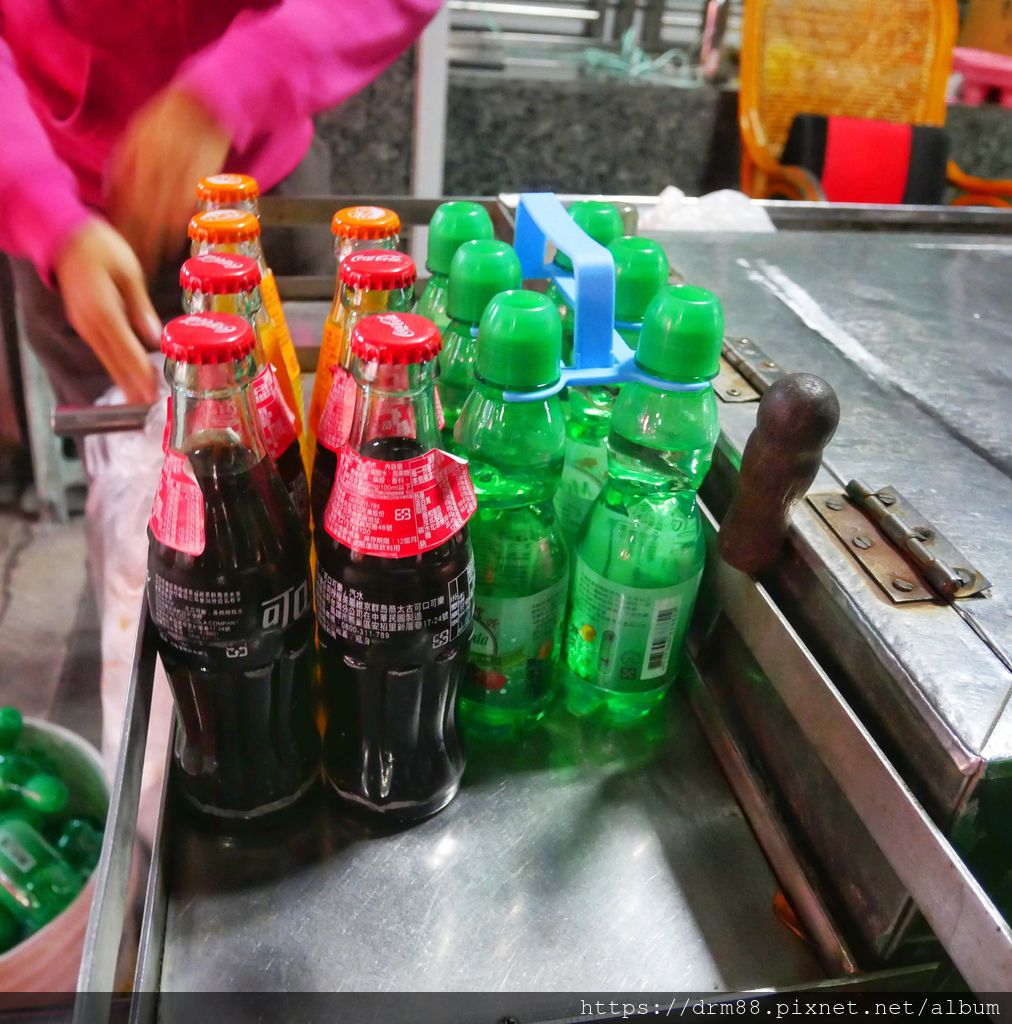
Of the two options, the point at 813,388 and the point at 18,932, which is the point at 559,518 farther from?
the point at 18,932

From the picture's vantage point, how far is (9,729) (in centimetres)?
109

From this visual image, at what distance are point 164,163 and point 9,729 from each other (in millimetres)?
709

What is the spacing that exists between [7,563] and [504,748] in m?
1.61

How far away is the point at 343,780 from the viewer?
0.58 meters

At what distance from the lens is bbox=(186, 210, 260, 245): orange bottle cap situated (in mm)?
612

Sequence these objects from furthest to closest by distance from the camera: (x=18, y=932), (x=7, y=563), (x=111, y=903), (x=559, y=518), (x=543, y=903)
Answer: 1. (x=7, y=563)
2. (x=18, y=932)
3. (x=559, y=518)
4. (x=543, y=903)
5. (x=111, y=903)

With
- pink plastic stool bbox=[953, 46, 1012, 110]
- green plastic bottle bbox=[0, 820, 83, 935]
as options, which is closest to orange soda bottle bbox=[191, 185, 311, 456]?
green plastic bottle bbox=[0, 820, 83, 935]

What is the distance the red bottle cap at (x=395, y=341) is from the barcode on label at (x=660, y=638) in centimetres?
23

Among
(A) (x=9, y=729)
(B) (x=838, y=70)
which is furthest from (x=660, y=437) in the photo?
(B) (x=838, y=70)

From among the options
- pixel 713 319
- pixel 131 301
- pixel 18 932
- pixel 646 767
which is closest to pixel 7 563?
pixel 18 932

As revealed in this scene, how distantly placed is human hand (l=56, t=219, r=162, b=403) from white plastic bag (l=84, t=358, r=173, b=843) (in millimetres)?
52

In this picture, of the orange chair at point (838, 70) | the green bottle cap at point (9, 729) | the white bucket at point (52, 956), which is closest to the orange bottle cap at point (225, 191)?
the white bucket at point (52, 956)

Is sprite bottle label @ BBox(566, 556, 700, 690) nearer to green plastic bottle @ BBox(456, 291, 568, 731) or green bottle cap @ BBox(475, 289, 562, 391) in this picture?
green plastic bottle @ BBox(456, 291, 568, 731)

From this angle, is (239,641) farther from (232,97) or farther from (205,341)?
(232,97)
